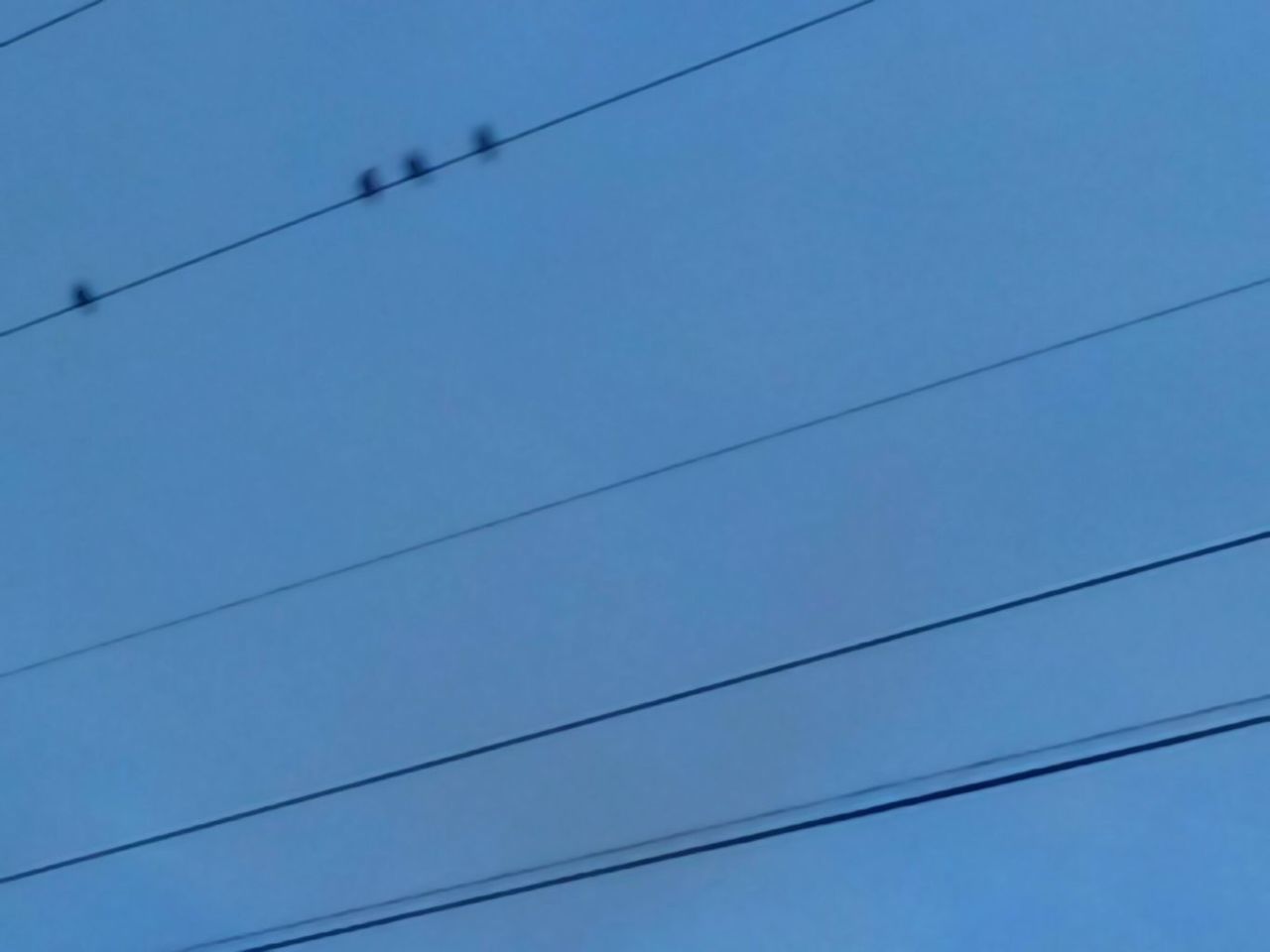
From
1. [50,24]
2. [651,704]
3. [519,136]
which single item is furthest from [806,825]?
[50,24]

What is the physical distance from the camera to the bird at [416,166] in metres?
1.38

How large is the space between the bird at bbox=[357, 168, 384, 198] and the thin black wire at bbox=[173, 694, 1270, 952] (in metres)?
0.89

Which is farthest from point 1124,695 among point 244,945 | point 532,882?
point 244,945

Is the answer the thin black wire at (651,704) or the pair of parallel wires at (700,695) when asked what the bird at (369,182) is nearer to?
the pair of parallel wires at (700,695)

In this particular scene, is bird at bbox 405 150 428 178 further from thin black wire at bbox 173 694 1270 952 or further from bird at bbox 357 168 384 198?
thin black wire at bbox 173 694 1270 952

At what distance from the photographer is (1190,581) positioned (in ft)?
4.02

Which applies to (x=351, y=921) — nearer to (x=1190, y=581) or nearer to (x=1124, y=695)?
(x=1124, y=695)

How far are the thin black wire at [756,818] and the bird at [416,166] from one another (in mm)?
890

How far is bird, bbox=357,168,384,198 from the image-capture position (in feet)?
4.57

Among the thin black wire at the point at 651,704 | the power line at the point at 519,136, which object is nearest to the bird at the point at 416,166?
the power line at the point at 519,136

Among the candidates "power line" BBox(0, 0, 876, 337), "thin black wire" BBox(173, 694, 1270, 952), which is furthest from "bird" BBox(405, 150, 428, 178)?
"thin black wire" BBox(173, 694, 1270, 952)

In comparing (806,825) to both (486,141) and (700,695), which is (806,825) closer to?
(700,695)

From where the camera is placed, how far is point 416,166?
1.38 metres

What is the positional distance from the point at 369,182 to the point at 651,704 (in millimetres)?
Result: 757
